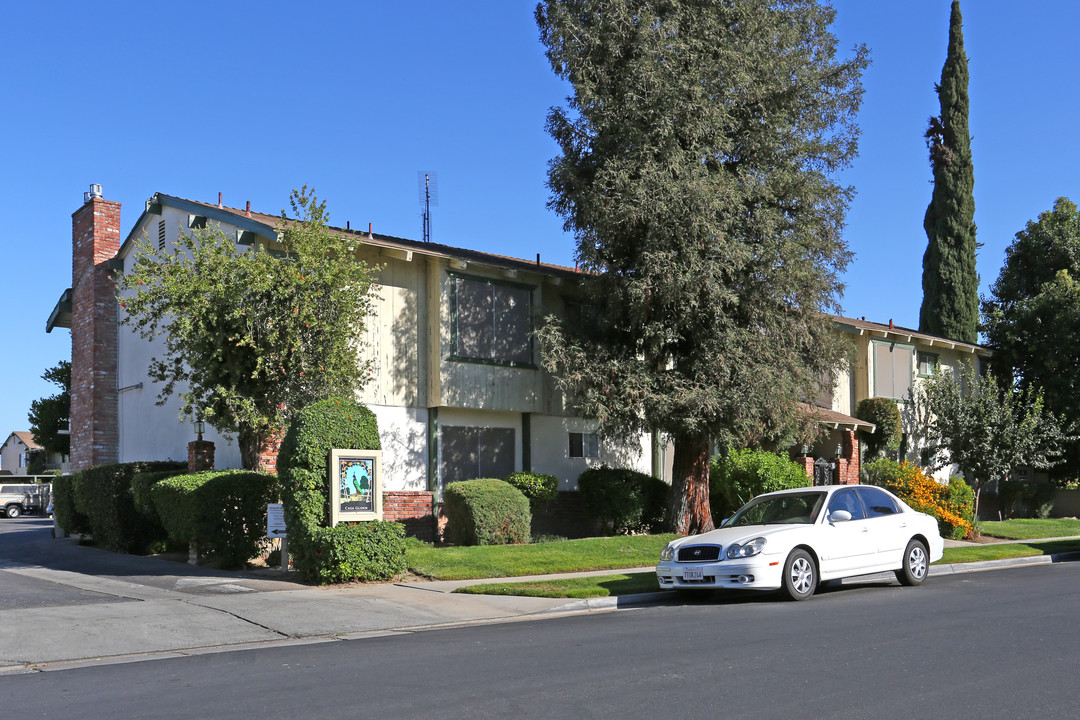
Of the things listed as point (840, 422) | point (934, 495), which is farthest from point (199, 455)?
point (934, 495)

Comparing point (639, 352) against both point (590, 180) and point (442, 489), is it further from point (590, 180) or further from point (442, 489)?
point (442, 489)

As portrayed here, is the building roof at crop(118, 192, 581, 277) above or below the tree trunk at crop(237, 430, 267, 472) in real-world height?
above

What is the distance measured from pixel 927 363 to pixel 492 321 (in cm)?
1802

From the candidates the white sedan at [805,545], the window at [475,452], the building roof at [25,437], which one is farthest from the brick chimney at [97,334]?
the building roof at [25,437]

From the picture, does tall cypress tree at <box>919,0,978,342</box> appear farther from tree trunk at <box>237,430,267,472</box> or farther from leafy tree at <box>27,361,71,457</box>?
leafy tree at <box>27,361,71,457</box>

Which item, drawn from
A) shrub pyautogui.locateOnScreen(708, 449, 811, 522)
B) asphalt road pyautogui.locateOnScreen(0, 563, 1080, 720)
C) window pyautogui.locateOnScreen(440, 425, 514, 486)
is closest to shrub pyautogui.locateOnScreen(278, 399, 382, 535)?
asphalt road pyautogui.locateOnScreen(0, 563, 1080, 720)

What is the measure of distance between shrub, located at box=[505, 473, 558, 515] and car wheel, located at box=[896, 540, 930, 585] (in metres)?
8.21

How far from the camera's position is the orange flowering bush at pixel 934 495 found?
23.0 m

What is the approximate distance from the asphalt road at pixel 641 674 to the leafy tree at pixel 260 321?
7926mm

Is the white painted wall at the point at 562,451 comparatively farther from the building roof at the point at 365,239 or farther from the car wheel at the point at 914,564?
the car wheel at the point at 914,564

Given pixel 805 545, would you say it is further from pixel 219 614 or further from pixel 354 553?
pixel 219 614

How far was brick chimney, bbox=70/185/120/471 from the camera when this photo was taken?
80.4 ft

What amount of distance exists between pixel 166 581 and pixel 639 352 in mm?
9883

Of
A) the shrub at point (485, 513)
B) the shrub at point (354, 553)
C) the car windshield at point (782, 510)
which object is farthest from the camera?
the shrub at point (485, 513)
